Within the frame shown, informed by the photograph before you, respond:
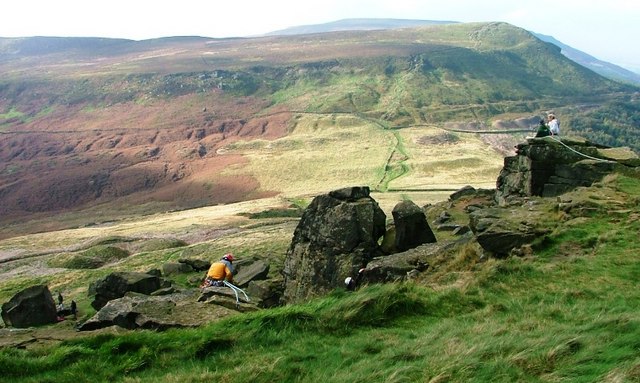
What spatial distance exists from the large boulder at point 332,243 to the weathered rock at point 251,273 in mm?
2098

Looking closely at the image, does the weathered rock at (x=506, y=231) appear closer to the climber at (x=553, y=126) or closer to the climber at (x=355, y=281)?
the climber at (x=355, y=281)

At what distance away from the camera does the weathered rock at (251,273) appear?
27547 mm

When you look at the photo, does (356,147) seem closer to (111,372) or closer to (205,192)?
(205,192)

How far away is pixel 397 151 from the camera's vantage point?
4968 inches

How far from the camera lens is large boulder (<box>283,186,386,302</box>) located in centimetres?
2408

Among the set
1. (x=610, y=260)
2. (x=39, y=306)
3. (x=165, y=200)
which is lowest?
(x=165, y=200)

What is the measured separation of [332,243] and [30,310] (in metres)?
14.5

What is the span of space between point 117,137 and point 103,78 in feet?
189

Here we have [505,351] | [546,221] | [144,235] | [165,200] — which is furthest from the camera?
[165,200]

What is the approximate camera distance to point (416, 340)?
38.5 feet

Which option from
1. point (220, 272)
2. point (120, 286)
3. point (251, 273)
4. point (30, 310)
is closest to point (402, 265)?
point (220, 272)

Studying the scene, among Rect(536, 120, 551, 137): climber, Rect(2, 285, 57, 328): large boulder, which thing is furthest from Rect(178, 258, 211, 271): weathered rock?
Rect(536, 120, 551, 137): climber

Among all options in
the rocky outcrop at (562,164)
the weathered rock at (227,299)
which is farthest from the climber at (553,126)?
the weathered rock at (227,299)

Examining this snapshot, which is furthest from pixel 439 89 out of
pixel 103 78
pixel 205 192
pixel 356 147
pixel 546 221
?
pixel 546 221
